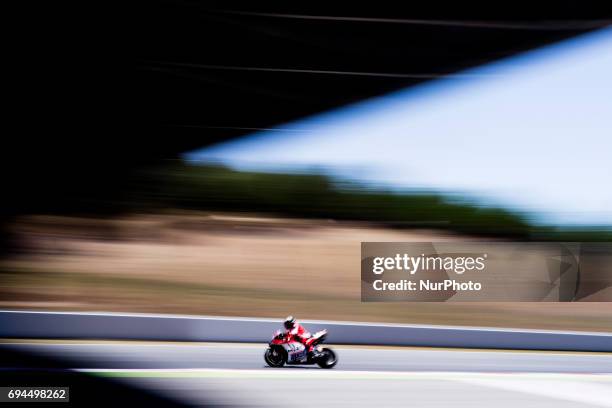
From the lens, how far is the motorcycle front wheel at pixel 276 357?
1052 cm

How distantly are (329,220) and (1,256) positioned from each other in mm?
11701

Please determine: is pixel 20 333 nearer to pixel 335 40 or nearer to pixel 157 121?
pixel 157 121

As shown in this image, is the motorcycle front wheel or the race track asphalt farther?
the motorcycle front wheel

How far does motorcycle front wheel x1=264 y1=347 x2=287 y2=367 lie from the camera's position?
414 inches

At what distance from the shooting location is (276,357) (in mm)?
10586

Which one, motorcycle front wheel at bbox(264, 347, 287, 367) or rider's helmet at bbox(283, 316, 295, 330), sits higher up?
rider's helmet at bbox(283, 316, 295, 330)

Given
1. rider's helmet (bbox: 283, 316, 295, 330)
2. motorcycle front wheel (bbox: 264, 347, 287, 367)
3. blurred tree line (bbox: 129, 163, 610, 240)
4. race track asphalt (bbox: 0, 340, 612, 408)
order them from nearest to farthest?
race track asphalt (bbox: 0, 340, 612, 408), rider's helmet (bbox: 283, 316, 295, 330), motorcycle front wheel (bbox: 264, 347, 287, 367), blurred tree line (bbox: 129, 163, 610, 240)

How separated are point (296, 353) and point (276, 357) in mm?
398

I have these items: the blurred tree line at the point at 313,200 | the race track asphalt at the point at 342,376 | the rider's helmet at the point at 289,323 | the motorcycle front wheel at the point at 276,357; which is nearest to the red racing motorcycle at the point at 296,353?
the motorcycle front wheel at the point at 276,357

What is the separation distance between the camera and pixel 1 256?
22.9 meters

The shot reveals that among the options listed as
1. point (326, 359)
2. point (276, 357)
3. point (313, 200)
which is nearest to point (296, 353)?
point (276, 357)

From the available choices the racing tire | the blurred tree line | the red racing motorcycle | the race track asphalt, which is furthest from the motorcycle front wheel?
the blurred tree line

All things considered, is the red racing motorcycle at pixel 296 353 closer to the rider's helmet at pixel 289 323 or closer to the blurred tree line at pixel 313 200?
the rider's helmet at pixel 289 323

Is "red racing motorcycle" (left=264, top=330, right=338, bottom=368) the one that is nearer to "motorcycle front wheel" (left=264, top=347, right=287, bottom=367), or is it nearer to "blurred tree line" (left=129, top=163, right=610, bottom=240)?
"motorcycle front wheel" (left=264, top=347, right=287, bottom=367)
